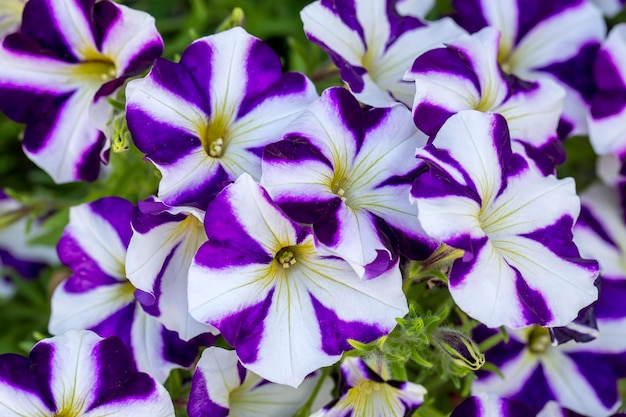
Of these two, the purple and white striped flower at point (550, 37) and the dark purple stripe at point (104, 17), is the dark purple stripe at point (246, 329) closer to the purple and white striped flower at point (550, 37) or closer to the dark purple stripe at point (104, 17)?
the dark purple stripe at point (104, 17)

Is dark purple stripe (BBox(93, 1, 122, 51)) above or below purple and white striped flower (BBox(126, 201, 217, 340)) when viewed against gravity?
above

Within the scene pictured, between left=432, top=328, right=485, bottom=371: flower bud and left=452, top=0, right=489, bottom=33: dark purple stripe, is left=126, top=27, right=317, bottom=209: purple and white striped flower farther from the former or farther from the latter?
left=452, top=0, right=489, bottom=33: dark purple stripe

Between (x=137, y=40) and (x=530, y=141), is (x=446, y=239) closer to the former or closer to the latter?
(x=530, y=141)

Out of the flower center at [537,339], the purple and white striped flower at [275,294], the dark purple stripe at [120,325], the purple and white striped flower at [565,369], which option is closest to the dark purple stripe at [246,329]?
the purple and white striped flower at [275,294]

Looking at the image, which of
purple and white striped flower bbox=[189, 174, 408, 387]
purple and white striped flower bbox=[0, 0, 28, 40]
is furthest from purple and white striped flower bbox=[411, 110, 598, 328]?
purple and white striped flower bbox=[0, 0, 28, 40]

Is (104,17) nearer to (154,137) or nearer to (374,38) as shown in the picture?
(154,137)

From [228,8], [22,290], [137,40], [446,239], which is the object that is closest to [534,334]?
[446,239]
